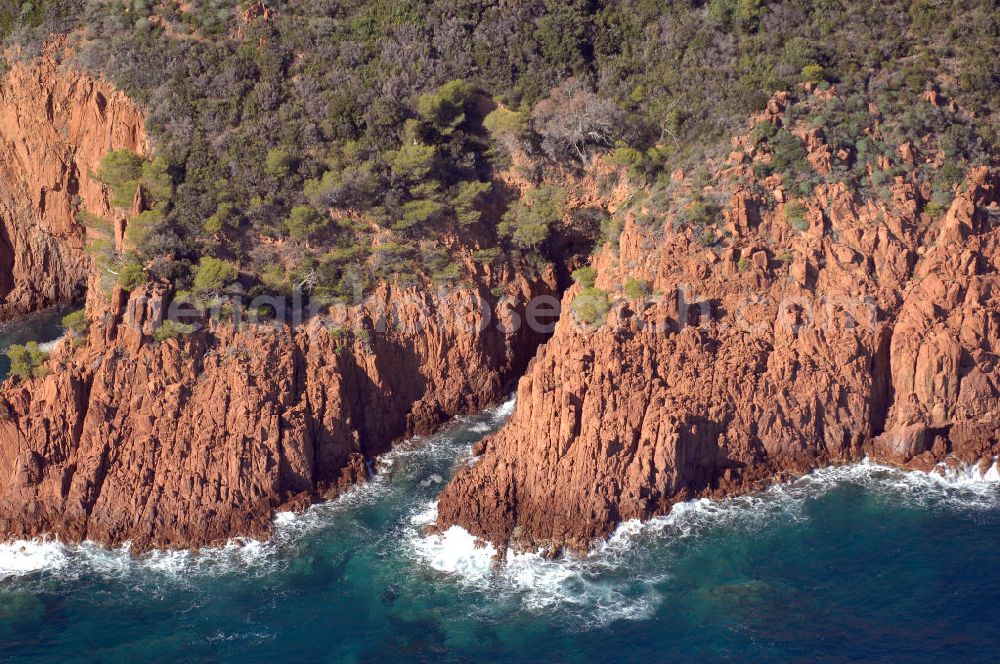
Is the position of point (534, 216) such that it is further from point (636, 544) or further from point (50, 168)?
point (50, 168)

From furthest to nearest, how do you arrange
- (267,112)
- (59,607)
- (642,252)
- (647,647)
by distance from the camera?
(267,112), (642,252), (59,607), (647,647)

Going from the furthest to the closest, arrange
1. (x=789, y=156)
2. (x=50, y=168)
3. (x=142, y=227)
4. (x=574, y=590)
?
(x=50, y=168) < (x=789, y=156) < (x=142, y=227) < (x=574, y=590)

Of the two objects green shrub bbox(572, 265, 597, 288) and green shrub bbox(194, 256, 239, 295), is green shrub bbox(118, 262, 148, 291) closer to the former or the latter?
green shrub bbox(194, 256, 239, 295)

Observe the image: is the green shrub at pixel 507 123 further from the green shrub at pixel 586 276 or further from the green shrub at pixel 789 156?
the green shrub at pixel 789 156

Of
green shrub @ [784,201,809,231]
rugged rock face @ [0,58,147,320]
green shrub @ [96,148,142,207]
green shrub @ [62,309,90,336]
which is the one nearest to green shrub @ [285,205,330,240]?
green shrub @ [96,148,142,207]

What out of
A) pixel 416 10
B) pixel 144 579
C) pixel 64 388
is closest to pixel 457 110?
pixel 416 10

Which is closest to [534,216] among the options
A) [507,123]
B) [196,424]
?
[507,123]

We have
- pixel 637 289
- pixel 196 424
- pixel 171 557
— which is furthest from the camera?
pixel 637 289

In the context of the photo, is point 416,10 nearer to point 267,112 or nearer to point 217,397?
point 267,112
